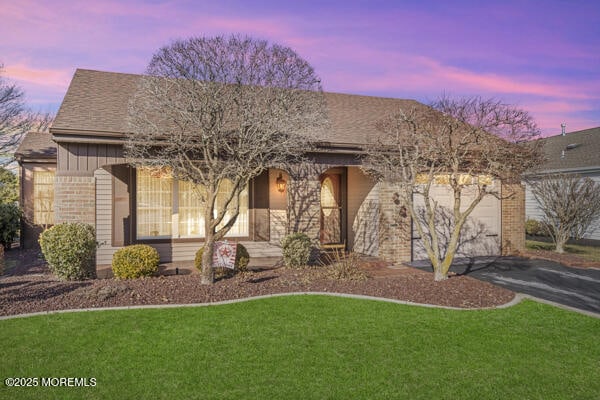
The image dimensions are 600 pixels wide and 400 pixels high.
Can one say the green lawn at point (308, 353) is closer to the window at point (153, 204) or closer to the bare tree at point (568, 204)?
the window at point (153, 204)

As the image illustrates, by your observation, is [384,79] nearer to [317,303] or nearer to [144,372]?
[317,303]

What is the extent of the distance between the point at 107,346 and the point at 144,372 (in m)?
0.94

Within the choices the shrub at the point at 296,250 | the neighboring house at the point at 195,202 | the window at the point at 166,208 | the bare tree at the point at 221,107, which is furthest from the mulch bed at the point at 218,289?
the window at the point at 166,208

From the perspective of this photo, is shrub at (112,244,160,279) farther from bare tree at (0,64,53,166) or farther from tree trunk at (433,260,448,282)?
bare tree at (0,64,53,166)

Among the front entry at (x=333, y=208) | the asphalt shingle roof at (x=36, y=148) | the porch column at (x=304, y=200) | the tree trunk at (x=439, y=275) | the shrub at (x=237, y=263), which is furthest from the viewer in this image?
the asphalt shingle roof at (x=36, y=148)

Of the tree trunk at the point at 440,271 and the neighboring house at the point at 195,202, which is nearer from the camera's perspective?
the tree trunk at the point at 440,271

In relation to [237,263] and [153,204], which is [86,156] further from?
[237,263]

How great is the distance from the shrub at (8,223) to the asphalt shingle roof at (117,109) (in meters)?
5.71

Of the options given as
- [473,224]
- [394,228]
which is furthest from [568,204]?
[394,228]

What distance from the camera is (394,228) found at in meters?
10.8

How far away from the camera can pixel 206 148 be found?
778cm

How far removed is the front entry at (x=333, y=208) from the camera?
12.9 metres

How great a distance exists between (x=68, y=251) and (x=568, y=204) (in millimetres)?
14236

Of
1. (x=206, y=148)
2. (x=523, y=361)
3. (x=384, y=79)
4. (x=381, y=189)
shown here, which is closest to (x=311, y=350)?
(x=523, y=361)
